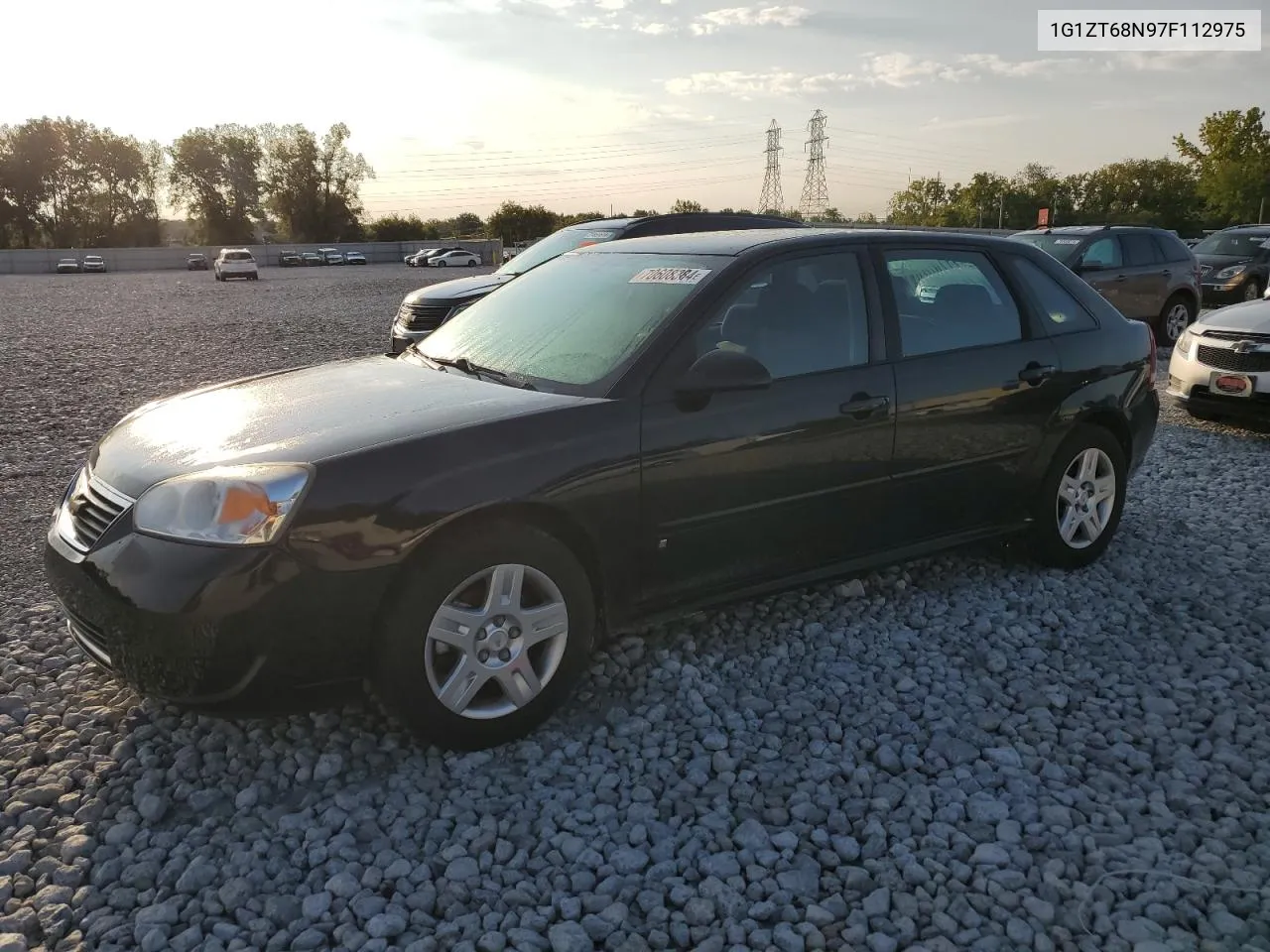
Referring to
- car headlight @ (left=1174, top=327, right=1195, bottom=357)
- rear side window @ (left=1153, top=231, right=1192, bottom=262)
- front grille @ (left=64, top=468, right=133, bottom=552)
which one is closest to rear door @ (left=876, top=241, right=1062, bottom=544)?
front grille @ (left=64, top=468, right=133, bottom=552)

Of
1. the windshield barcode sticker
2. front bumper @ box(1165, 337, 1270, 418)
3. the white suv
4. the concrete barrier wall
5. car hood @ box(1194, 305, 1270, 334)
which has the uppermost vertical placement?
the concrete barrier wall

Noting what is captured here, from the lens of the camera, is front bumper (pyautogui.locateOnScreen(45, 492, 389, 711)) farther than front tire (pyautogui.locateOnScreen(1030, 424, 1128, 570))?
No

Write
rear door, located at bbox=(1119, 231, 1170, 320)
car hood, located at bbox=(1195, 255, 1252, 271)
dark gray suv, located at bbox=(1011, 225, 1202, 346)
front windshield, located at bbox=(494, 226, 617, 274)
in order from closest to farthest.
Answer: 1. front windshield, located at bbox=(494, 226, 617, 274)
2. dark gray suv, located at bbox=(1011, 225, 1202, 346)
3. rear door, located at bbox=(1119, 231, 1170, 320)
4. car hood, located at bbox=(1195, 255, 1252, 271)

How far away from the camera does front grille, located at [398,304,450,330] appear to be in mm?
10938

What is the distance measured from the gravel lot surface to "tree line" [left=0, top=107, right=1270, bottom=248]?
63.0 meters

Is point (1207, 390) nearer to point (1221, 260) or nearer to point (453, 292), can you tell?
point (453, 292)

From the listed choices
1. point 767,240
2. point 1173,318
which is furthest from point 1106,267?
point 767,240

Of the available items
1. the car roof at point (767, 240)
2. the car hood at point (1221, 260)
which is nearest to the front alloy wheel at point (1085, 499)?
the car roof at point (767, 240)

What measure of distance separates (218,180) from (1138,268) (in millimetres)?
89430

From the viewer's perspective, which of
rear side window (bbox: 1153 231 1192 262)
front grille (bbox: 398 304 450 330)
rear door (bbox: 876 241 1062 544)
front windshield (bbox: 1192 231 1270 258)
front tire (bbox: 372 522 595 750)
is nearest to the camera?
front tire (bbox: 372 522 595 750)

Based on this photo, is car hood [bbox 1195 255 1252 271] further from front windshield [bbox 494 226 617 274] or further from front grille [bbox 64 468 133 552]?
front grille [bbox 64 468 133 552]

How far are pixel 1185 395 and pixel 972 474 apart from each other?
16.8ft

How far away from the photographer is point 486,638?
317 cm

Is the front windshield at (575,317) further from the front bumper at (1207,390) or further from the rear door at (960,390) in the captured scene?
the front bumper at (1207,390)
